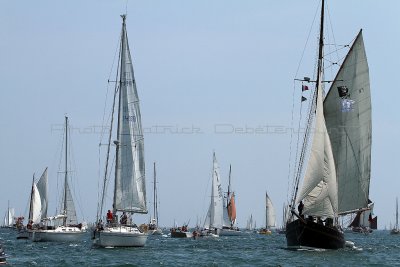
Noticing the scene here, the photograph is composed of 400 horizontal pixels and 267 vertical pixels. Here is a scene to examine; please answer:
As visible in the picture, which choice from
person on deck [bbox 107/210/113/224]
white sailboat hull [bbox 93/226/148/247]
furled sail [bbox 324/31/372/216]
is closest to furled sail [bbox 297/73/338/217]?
furled sail [bbox 324/31/372/216]

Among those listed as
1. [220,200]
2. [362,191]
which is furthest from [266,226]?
[362,191]

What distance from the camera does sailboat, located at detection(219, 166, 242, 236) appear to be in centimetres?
14050

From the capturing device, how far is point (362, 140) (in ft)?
222

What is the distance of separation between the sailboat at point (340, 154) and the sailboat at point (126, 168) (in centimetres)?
1143

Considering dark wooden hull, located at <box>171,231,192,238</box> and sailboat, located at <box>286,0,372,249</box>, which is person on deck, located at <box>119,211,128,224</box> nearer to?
sailboat, located at <box>286,0,372,249</box>

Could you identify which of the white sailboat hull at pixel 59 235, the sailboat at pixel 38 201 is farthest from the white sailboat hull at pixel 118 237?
the sailboat at pixel 38 201

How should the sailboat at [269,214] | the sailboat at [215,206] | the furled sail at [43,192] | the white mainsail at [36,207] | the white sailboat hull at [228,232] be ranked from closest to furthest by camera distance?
1. the white mainsail at [36,207]
2. the furled sail at [43,192]
3. the sailboat at [215,206]
4. the white sailboat hull at [228,232]
5. the sailboat at [269,214]

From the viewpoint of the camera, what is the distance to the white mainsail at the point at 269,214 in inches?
7672

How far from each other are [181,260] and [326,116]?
1548cm

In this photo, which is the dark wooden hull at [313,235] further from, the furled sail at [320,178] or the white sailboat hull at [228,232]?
the white sailboat hull at [228,232]

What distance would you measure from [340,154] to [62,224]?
159ft

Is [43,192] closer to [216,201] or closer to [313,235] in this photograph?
[216,201]

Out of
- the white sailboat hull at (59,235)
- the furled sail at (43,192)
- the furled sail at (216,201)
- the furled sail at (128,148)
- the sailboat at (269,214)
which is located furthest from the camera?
the sailboat at (269,214)

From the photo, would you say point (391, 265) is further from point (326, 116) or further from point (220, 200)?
point (220, 200)
